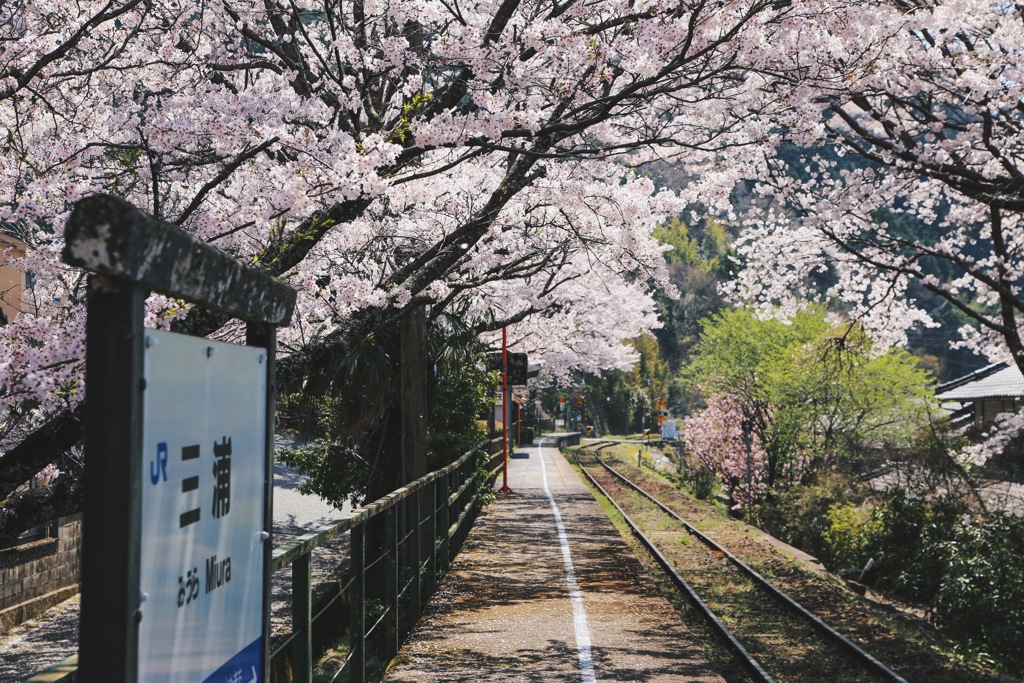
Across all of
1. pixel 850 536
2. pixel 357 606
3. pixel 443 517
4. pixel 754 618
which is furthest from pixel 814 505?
pixel 357 606

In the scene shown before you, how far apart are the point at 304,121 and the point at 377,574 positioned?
662cm

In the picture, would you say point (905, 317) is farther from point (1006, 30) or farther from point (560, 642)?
point (560, 642)

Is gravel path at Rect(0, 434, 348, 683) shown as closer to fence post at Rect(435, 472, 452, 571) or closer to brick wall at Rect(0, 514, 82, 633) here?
brick wall at Rect(0, 514, 82, 633)

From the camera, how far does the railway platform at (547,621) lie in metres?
7.43

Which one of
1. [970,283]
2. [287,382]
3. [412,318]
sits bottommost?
[287,382]

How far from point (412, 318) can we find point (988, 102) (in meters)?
7.75

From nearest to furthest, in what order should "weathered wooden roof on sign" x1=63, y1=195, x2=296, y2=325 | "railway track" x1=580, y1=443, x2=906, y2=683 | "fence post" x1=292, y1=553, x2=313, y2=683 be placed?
"weathered wooden roof on sign" x1=63, y1=195, x2=296, y2=325, "fence post" x1=292, y1=553, x2=313, y2=683, "railway track" x1=580, y1=443, x2=906, y2=683

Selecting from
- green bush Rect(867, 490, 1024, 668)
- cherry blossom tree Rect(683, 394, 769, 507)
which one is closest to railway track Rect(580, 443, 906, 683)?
green bush Rect(867, 490, 1024, 668)

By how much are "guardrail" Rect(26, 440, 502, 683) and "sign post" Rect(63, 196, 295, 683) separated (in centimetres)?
21

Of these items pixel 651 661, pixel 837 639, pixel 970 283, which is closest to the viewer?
pixel 651 661

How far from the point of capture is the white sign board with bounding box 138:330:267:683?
2.06 meters

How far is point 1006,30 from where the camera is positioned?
12.1 meters

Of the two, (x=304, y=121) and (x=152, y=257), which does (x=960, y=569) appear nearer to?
(x=304, y=121)

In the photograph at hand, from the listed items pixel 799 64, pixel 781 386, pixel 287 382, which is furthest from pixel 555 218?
pixel 781 386
